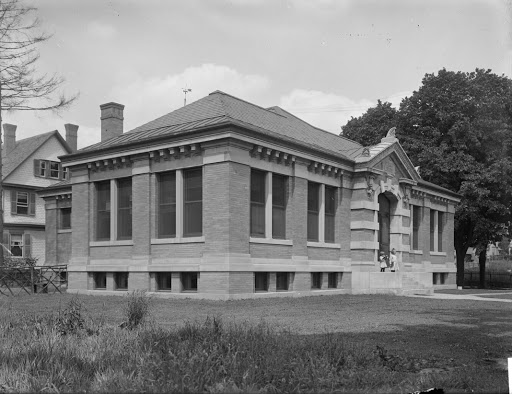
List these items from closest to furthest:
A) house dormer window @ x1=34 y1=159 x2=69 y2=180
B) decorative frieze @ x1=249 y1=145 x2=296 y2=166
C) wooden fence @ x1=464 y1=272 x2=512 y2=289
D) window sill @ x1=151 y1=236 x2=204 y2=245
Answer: window sill @ x1=151 y1=236 x2=204 y2=245
decorative frieze @ x1=249 y1=145 x2=296 y2=166
house dormer window @ x1=34 y1=159 x2=69 y2=180
wooden fence @ x1=464 y1=272 x2=512 y2=289

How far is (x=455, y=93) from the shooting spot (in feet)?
124

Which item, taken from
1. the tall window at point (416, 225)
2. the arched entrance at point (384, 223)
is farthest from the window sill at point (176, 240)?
the tall window at point (416, 225)

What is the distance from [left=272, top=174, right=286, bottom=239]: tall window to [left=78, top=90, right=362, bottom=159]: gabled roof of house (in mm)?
1914

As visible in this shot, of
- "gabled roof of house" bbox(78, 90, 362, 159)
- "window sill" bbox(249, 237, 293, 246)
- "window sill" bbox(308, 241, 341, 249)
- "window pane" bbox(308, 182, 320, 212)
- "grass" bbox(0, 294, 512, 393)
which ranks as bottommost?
"grass" bbox(0, 294, 512, 393)

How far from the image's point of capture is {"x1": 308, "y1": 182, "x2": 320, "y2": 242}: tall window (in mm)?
26922

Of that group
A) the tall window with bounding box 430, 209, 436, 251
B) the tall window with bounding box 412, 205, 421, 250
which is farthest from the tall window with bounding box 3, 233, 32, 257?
the tall window with bounding box 430, 209, 436, 251

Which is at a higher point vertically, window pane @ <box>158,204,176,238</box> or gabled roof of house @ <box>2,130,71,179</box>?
gabled roof of house @ <box>2,130,71,179</box>

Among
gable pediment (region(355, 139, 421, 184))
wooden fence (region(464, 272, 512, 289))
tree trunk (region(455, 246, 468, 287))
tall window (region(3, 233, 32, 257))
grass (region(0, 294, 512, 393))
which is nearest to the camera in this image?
grass (region(0, 294, 512, 393))

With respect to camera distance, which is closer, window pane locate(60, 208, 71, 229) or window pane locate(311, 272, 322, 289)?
window pane locate(311, 272, 322, 289)

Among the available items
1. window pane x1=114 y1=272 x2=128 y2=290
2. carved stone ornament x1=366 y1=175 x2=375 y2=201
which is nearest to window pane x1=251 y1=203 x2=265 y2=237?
window pane x1=114 y1=272 x2=128 y2=290

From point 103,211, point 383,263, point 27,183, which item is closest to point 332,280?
point 383,263

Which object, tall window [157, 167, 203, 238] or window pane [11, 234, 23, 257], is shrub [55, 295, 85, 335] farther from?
window pane [11, 234, 23, 257]

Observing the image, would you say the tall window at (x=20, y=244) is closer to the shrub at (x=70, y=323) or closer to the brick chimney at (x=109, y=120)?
the brick chimney at (x=109, y=120)

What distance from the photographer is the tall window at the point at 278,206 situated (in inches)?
969
